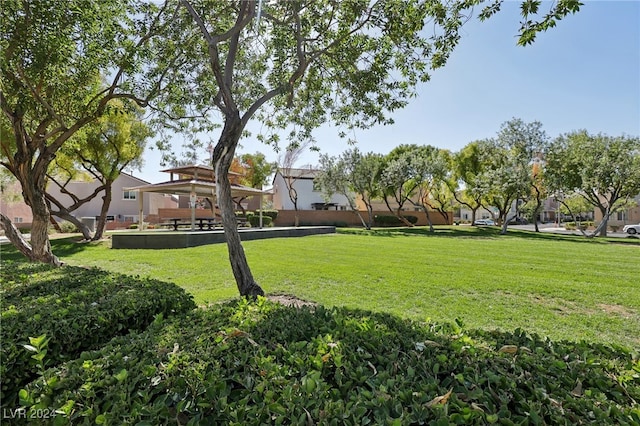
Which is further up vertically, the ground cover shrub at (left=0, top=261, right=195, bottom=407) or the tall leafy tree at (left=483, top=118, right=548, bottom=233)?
the tall leafy tree at (left=483, top=118, right=548, bottom=233)

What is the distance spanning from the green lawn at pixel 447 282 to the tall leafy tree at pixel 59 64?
310 centimetres

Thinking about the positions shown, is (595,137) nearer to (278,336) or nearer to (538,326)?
(538,326)

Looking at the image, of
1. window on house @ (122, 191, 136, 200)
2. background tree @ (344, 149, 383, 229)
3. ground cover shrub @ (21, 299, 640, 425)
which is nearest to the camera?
ground cover shrub @ (21, 299, 640, 425)

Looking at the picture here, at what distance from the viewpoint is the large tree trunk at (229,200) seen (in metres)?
4.35

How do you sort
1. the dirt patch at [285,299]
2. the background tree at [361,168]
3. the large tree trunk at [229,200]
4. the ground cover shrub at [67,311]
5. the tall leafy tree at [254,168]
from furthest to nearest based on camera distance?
1. the tall leafy tree at [254,168]
2. the background tree at [361,168]
3. the dirt patch at [285,299]
4. the large tree trunk at [229,200]
5. the ground cover shrub at [67,311]

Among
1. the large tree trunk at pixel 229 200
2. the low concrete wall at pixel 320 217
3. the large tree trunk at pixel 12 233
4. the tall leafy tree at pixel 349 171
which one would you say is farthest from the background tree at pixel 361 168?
the large tree trunk at pixel 229 200

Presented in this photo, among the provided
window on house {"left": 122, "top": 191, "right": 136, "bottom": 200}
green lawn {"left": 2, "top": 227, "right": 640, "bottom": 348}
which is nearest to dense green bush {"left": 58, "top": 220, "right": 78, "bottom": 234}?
window on house {"left": 122, "top": 191, "right": 136, "bottom": 200}

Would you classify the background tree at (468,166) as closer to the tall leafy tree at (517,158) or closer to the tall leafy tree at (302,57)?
the tall leafy tree at (517,158)

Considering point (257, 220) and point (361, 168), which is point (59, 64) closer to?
point (361, 168)

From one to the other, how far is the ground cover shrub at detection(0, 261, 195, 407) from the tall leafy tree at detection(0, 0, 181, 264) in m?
4.23

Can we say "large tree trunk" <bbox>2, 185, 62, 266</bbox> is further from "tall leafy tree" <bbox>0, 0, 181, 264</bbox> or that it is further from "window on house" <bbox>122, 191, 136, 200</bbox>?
"window on house" <bbox>122, 191, 136, 200</bbox>

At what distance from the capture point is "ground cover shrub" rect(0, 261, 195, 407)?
1.84 meters

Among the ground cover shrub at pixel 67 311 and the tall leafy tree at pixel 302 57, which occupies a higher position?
the tall leafy tree at pixel 302 57

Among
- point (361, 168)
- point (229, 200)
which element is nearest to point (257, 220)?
point (361, 168)
